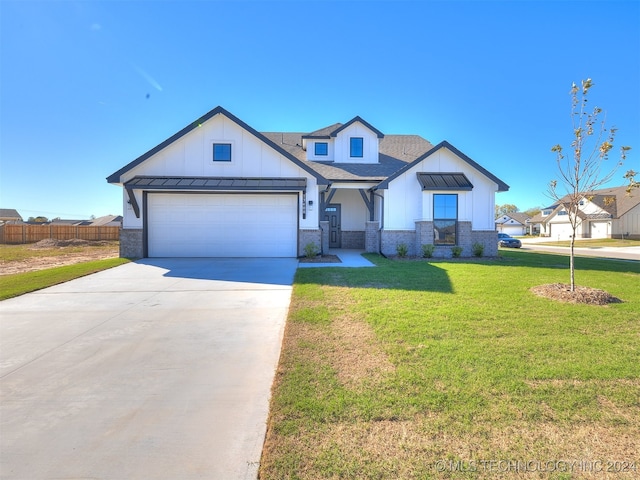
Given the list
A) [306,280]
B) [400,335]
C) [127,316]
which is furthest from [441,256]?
[127,316]

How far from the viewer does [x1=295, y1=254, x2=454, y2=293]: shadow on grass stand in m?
7.97

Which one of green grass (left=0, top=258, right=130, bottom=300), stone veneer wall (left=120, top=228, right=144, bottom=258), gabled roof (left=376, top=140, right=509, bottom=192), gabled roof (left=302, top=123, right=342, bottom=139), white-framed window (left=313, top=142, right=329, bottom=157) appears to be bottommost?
green grass (left=0, top=258, right=130, bottom=300)

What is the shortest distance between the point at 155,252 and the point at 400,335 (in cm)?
1293

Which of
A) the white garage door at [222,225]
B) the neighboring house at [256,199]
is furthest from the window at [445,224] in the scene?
the white garage door at [222,225]

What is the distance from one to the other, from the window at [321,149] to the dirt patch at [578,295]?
1444cm

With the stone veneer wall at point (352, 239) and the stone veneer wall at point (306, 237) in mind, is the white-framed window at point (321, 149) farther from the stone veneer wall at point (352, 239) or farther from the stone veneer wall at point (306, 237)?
the stone veneer wall at point (306, 237)

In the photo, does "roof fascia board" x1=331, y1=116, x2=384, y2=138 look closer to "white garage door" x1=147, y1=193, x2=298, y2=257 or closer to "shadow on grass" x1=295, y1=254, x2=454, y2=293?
"white garage door" x1=147, y1=193, x2=298, y2=257

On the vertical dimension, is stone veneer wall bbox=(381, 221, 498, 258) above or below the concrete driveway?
above

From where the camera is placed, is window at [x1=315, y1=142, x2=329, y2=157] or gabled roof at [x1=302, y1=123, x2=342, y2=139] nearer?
gabled roof at [x1=302, y1=123, x2=342, y2=139]

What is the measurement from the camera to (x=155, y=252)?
565 inches

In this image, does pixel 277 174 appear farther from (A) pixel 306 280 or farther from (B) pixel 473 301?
(B) pixel 473 301

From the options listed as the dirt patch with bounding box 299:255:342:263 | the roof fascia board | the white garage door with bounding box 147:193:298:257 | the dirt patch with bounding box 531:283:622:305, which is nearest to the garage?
the roof fascia board

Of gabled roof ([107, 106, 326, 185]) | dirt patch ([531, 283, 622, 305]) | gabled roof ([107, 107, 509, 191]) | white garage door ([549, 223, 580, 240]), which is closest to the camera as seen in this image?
dirt patch ([531, 283, 622, 305])

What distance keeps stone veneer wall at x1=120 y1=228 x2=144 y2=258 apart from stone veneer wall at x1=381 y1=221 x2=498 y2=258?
10.8 meters
